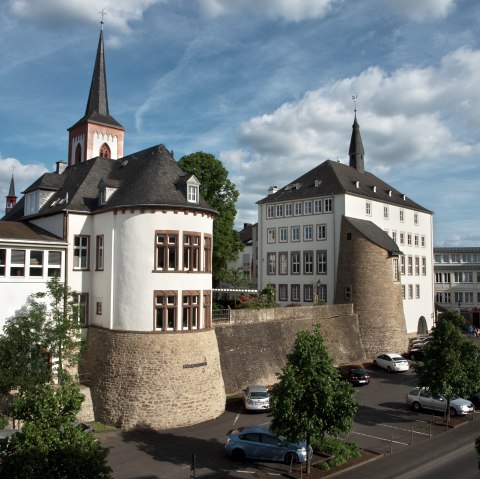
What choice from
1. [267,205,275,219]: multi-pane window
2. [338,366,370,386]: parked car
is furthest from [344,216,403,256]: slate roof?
[338,366,370,386]: parked car

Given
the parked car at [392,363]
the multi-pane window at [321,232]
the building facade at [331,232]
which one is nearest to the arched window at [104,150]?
the building facade at [331,232]

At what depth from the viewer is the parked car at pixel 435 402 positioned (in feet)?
93.1

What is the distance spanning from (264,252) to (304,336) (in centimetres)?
3295

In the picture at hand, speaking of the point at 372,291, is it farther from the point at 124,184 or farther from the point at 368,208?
the point at 124,184

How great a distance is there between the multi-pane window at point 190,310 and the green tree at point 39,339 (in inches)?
212

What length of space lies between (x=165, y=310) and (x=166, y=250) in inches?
121

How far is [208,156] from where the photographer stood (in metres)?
46.3

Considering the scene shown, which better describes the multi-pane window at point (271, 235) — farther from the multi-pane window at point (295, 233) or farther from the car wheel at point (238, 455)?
the car wheel at point (238, 455)

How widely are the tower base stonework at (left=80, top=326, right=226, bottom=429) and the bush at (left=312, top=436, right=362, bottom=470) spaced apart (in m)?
7.38

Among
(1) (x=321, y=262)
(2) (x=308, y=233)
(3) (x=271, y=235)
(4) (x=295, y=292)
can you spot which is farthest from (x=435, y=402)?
(3) (x=271, y=235)

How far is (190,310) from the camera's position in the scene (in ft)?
90.0

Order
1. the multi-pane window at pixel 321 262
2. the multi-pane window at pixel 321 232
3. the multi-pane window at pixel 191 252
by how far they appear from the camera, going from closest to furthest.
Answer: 1. the multi-pane window at pixel 191 252
2. the multi-pane window at pixel 321 262
3. the multi-pane window at pixel 321 232

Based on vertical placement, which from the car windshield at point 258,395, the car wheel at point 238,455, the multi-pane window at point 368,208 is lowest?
the car wheel at point 238,455

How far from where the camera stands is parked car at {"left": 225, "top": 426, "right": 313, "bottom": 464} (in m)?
20.9
